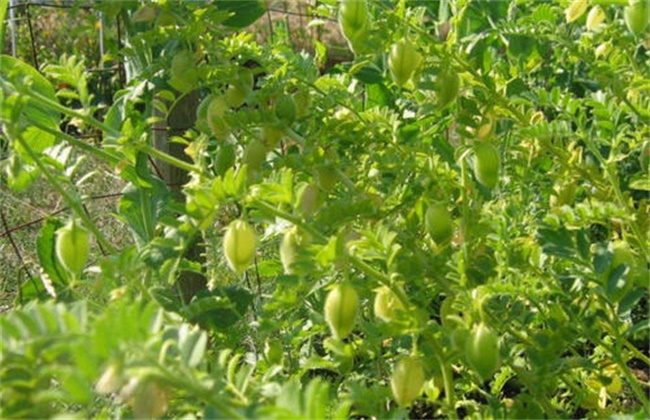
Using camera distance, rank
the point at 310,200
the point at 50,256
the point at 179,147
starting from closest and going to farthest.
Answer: the point at 310,200, the point at 50,256, the point at 179,147

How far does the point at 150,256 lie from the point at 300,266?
23cm

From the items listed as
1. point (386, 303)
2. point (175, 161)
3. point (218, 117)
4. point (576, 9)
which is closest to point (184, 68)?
point (218, 117)

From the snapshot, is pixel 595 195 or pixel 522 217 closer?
pixel 522 217

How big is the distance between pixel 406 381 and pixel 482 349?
98mm

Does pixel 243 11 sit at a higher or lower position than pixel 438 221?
higher

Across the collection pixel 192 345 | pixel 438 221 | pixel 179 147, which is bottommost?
pixel 179 147

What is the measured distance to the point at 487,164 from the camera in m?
1.14

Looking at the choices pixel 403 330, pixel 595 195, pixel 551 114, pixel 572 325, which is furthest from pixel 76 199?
pixel 551 114

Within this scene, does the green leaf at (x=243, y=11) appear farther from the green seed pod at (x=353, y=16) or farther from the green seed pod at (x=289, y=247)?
the green seed pod at (x=289, y=247)

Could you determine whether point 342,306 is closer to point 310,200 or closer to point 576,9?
point 310,200

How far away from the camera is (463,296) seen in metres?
0.94

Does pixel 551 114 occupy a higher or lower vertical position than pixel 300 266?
lower

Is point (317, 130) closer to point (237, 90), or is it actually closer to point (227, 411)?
point (237, 90)

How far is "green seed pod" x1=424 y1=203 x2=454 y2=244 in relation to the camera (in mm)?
1083
